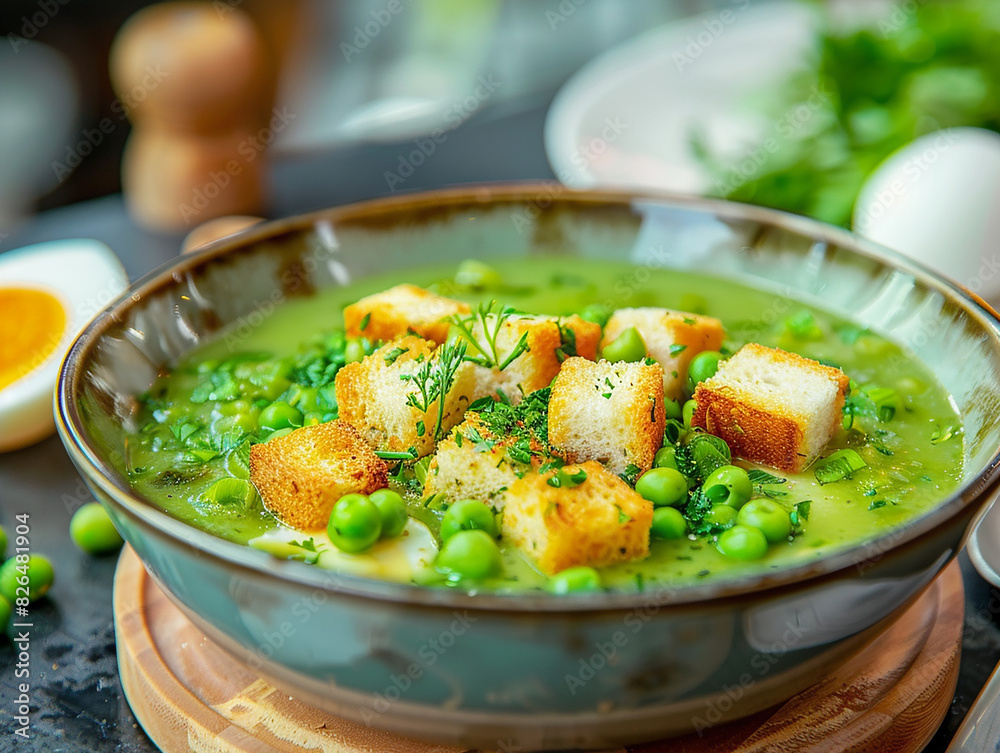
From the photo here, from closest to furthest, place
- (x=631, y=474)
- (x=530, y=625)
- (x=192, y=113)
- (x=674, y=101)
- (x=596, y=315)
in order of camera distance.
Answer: (x=530, y=625)
(x=631, y=474)
(x=596, y=315)
(x=192, y=113)
(x=674, y=101)

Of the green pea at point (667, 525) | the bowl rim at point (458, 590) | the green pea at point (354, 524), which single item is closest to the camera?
the bowl rim at point (458, 590)

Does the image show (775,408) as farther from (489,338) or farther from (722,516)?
(489,338)

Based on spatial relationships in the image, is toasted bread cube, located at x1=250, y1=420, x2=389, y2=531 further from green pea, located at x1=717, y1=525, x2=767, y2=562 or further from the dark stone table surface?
green pea, located at x1=717, y1=525, x2=767, y2=562

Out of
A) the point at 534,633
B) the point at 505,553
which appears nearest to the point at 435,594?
the point at 534,633

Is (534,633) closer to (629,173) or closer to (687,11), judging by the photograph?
(629,173)

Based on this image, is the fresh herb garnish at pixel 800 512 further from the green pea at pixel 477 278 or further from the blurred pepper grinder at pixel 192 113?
the blurred pepper grinder at pixel 192 113

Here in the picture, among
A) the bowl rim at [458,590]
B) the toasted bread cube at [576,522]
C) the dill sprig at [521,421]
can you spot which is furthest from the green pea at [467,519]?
the bowl rim at [458,590]

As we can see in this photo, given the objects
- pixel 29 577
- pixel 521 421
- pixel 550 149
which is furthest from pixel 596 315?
pixel 550 149
